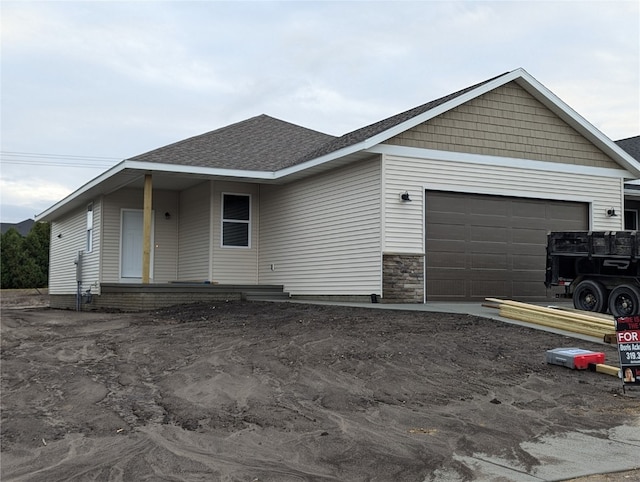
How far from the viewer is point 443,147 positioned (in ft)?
49.8

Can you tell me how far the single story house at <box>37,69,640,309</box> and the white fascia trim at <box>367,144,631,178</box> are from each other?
0.03 m

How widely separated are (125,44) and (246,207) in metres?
5.29

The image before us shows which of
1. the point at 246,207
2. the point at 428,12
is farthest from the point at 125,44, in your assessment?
the point at 428,12

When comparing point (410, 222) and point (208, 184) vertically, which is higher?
point (208, 184)

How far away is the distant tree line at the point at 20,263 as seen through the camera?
117 feet

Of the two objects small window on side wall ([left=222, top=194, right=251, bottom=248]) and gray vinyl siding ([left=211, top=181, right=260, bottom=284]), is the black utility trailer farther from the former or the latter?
small window on side wall ([left=222, top=194, right=251, bottom=248])

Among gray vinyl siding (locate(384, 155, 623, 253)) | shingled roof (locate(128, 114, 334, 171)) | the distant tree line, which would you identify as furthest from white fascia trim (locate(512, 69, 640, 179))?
the distant tree line

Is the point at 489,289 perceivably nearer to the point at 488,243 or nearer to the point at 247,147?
the point at 488,243

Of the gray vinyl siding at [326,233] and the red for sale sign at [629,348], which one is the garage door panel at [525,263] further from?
the red for sale sign at [629,348]

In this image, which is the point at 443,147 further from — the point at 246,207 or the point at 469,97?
the point at 246,207

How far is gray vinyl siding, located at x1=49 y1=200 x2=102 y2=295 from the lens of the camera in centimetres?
2033

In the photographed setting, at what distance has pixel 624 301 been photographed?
1180cm

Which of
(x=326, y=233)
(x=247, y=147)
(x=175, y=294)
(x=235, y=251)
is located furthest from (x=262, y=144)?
(x=175, y=294)

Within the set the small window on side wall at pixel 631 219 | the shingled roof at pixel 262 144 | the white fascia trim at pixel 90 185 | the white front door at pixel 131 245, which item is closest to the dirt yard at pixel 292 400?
the shingled roof at pixel 262 144
